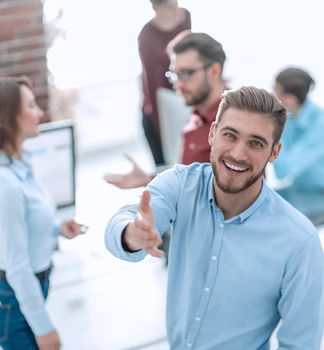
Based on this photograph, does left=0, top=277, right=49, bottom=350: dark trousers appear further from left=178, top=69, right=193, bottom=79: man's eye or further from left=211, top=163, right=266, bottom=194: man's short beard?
left=178, top=69, right=193, bottom=79: man's eye

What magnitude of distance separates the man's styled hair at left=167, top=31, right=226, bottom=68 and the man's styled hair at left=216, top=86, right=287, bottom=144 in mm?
1069

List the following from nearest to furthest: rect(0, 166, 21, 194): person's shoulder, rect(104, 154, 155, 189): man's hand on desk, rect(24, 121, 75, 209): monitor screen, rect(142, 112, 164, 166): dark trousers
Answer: rect(0, 166, 21, 194): person's shoulder → rect(104, 154, 155, 189): man's hand on desk → rect(24, 121, 75, 209): monitor screen → rect(142, 112, 164, 166): dark trousers

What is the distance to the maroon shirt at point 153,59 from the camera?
335cm

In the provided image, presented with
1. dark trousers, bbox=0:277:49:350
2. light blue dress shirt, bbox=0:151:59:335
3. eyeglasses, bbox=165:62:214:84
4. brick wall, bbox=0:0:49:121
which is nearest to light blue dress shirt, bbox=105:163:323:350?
light blue dress shirt, bbox=0:151:59:335

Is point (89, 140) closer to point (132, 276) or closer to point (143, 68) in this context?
point (143, 68)

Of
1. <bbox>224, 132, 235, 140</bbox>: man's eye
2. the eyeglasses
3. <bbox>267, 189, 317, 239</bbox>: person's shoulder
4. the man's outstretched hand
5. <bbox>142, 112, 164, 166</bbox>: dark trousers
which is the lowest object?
<bbox>142, 112, 164, 166</bbox>: dark trousers

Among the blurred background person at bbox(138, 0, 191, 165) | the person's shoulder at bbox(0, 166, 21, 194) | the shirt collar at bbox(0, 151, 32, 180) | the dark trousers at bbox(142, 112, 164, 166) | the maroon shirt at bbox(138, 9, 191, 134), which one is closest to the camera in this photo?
the person's shoulder at bbox(0, 166, 21, 194)

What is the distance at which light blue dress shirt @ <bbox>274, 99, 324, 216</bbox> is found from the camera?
114 inches

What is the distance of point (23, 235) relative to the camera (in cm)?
187

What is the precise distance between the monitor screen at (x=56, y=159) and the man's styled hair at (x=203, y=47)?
1.93 feet

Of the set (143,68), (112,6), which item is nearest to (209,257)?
(143,68)

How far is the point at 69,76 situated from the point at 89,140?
0.49 meters

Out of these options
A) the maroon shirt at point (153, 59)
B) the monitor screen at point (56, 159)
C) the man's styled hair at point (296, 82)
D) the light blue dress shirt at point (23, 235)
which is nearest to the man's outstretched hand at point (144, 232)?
the light blue dress shirt at point (23, 235)

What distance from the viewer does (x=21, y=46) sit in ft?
11.6
